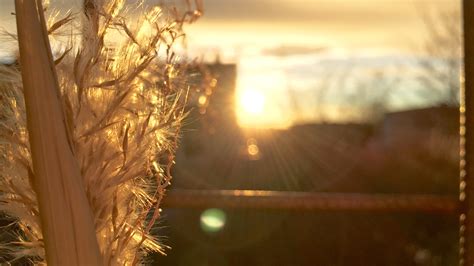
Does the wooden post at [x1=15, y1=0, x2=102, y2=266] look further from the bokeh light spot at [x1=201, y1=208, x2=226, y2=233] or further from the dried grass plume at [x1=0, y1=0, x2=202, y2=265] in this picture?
the bokeh light spot at [x1=201, y1=208, x2=226, y2=233]

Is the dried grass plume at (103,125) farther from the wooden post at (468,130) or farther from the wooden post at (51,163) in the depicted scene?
the wooden post at (468,130)

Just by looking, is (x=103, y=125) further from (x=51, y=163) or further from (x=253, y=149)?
(x=253, y=149)

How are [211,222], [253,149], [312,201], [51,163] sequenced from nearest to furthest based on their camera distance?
[51,163] → [312,201] → [211,222] → [253,149]

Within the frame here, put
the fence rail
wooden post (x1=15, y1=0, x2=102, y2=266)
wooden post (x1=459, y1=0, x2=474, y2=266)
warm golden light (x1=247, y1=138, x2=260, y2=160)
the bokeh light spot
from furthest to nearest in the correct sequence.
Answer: warm golden light (x1=247, y1=138, x2=260, y2=160) → the bokeh light spot → the fence rail → wooden post (x1=459, y1=0, x2=474, y2=266) → wooden post (x1=15, y1=0, x2=102, y2=266)

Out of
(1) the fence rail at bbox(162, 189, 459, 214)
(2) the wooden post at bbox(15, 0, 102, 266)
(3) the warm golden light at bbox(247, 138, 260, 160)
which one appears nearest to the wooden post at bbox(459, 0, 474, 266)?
(1) the fence rail at bbox(162, 189, 459, 214)

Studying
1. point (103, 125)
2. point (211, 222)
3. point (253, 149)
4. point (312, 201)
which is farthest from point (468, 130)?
point (253, 149)

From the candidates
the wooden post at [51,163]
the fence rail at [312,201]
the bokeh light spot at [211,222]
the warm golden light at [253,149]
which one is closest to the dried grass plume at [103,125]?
the wooden post at [51,163]

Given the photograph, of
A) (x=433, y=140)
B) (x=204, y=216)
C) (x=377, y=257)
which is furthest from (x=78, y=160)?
(x=433, y=140)

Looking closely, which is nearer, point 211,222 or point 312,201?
point 312,201

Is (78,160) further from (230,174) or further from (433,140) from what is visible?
(433,140)
